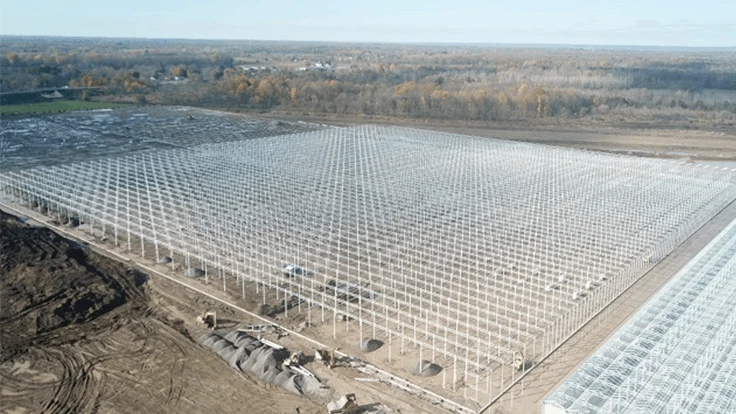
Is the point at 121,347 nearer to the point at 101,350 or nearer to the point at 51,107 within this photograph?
the point at 101,350

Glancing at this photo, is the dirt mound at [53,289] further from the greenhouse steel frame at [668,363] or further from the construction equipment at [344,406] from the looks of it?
the greenhouse steel frame at [668,363]

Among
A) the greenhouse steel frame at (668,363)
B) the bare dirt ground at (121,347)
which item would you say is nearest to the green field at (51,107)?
the bare dirt ground at (121,347)

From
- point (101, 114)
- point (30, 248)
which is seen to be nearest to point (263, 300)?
point (30, 248)

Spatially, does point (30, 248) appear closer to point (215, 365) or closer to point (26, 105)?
point (215, 365)

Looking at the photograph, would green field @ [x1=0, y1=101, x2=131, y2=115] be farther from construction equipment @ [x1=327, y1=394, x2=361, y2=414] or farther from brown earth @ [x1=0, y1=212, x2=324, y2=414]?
construction equipment @ [x1=327, y1=394, x2=361, y2=414]

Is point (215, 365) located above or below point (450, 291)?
below

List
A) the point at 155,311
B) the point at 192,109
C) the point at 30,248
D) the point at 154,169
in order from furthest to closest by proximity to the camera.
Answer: the point at 192,109 < the point at 154,169 < the point at 30,248 < the point at 155,311
